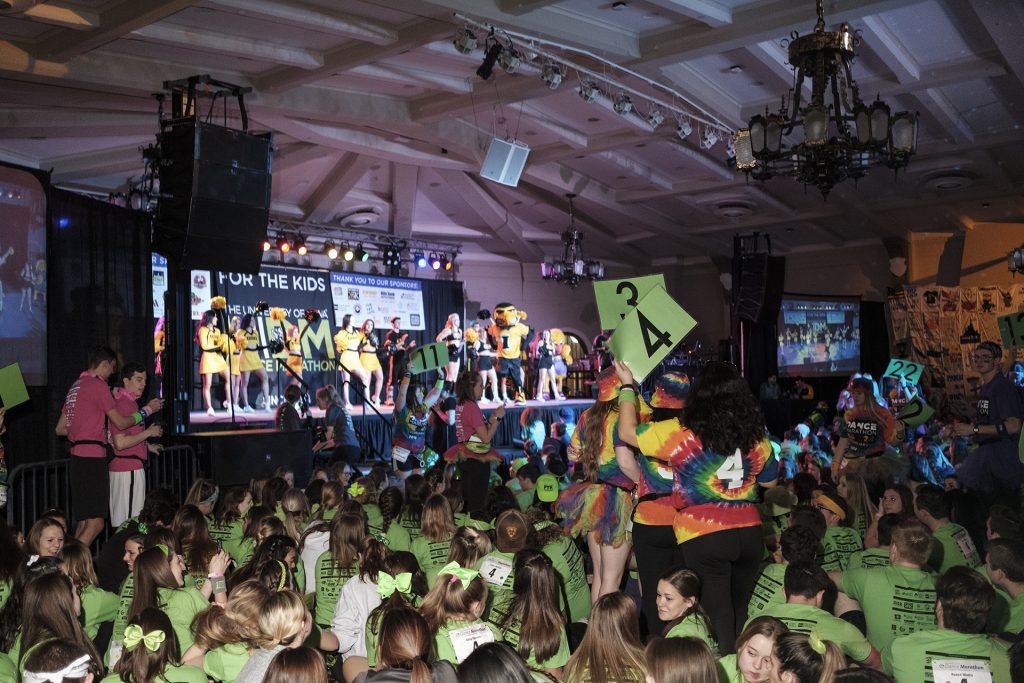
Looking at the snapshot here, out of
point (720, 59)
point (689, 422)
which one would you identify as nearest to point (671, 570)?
point (689, 422)

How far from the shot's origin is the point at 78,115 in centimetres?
1059

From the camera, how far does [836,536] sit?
4.71 metres

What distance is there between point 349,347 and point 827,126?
10.8 meters

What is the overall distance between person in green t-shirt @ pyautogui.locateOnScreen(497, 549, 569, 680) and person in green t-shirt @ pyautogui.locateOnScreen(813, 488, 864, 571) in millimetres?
1696

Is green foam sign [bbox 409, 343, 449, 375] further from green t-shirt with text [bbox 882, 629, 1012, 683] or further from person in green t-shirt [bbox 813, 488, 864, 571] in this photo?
green t-shirt with text [bbox 882, 629, 1012, 683]

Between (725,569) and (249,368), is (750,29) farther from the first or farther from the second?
(249,368)

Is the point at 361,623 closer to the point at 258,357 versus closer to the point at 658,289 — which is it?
the point at 658,289

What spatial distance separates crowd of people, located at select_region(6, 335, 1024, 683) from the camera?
8.99 feet

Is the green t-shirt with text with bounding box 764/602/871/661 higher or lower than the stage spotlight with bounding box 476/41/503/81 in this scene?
lower

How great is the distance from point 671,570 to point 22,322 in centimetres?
583

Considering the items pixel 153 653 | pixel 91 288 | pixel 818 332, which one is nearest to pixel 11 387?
pixel 91 288

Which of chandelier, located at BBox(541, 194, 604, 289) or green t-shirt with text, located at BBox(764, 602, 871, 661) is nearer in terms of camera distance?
green t-shirt with text, located at BBox(764, 602, 871, 661)

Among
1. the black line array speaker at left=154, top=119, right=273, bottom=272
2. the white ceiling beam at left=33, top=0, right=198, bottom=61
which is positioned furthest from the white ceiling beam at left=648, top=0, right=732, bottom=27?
the white ceiling beam at left=33, top=0, right=198, bottom=61

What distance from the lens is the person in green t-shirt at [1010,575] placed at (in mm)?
3514
